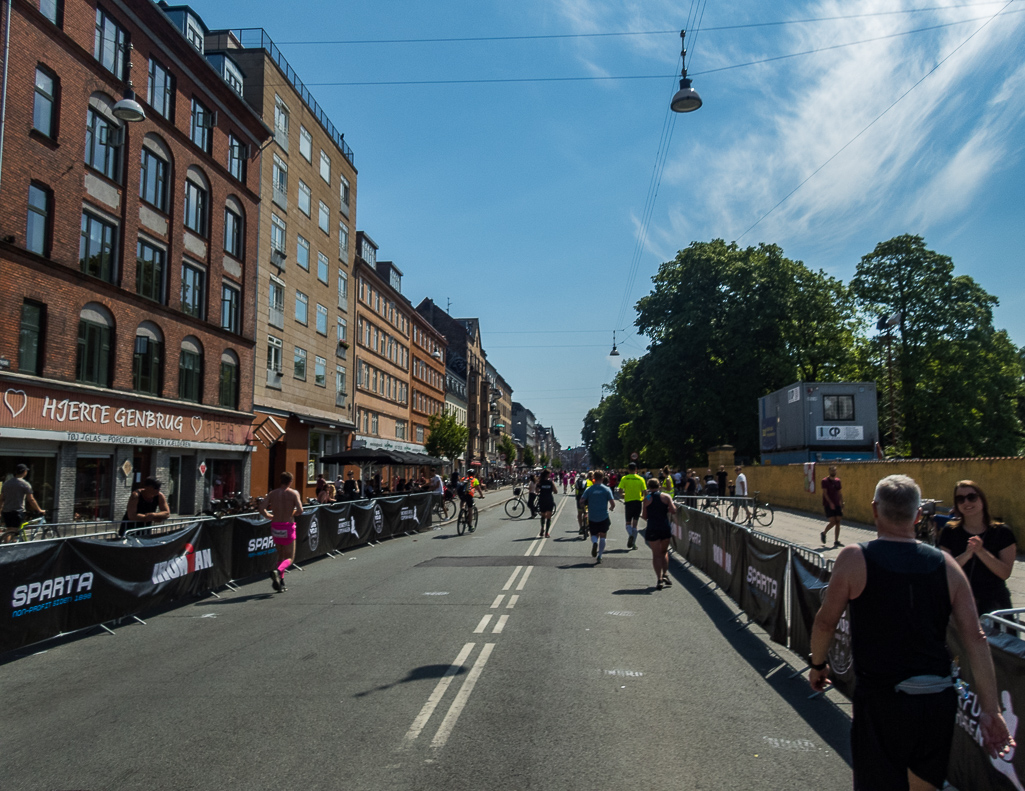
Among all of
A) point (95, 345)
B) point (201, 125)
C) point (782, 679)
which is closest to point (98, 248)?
point (95, 345)

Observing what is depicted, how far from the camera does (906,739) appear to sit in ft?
10.5

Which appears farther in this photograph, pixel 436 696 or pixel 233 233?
pixel 233 233

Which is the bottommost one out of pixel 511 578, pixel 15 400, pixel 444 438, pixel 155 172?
pixel 511 578

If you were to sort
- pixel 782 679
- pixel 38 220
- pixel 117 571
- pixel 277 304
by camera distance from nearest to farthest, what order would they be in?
pixel 782 679
pixel 117 571
pixel 38 220
pixel 277 304

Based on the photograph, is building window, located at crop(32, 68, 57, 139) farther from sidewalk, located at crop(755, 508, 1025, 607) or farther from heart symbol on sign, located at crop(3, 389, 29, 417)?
sidewalk, located at crop(755, 508, 1025, 607)

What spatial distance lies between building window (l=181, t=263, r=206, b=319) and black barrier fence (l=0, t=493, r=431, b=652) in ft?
48.1

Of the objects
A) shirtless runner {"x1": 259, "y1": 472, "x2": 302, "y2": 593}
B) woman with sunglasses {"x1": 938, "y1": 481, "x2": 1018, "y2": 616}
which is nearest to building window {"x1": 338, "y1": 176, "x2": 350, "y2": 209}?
shirtless runner {"x1": 259, "y1": 472, "x2": 302, "y2": 593}

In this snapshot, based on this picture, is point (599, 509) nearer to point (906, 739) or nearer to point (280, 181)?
point (906, 739)

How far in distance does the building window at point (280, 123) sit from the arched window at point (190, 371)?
12024 mm

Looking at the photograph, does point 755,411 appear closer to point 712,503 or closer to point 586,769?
point 712,503

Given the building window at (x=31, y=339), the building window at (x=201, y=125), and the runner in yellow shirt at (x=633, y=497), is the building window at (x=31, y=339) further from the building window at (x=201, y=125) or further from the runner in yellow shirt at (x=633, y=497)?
the runner in yellow shirt at (x=633, y=497)

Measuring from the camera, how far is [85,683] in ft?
22.2

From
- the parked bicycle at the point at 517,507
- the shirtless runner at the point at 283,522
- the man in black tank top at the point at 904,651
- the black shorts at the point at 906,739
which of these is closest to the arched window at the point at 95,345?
the shirtless runner at the point at 283,522

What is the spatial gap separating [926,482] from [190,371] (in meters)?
23.3
